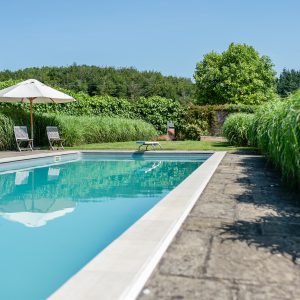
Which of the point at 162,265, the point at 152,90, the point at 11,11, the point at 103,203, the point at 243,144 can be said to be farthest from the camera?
the point at 152,90

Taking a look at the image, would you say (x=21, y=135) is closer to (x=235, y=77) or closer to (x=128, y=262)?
(x=128, y=262)

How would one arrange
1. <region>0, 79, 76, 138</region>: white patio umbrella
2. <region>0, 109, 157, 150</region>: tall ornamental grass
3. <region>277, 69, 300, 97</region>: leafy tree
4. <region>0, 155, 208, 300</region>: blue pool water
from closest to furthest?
<region>0, 155, 208, 300</region>: blue pool water, <region>0, 79, 76, 138</region>: white patio umbrella, <region>0, 109, 157, 150</region>: tall ornamental grass, <region>277, 69, 300, 97</region>: leafy tree

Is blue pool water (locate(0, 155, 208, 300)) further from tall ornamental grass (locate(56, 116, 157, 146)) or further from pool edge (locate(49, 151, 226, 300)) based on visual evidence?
tall ornamental grass (locate(56, 116, 157, 146))

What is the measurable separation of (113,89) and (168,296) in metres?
44.8

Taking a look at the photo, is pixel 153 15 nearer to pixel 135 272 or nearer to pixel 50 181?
pixel 50 181

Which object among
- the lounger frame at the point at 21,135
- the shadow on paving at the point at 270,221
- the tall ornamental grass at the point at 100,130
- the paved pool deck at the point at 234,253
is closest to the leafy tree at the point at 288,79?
the tall ornamental grass at the point at 100,130

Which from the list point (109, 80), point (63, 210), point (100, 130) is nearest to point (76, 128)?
point (100, 130)

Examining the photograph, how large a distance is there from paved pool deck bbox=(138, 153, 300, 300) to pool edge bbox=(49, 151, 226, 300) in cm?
6

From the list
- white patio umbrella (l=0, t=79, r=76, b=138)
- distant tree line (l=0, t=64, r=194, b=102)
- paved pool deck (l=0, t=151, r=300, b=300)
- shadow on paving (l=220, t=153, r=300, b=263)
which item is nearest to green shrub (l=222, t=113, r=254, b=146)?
white patio umbrella (l=0, t=79, r=76, b=138)

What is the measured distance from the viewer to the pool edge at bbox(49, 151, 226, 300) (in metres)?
1.63

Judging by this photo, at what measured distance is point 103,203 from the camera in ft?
16.8

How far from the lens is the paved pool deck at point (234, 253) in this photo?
1697 mm

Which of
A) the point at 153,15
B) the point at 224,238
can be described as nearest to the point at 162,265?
the point at 224,238

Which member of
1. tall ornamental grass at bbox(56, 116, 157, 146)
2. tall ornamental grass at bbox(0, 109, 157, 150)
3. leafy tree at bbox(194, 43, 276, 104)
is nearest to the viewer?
tall ornamental grass at bbox(0, 109, 157, 150)
